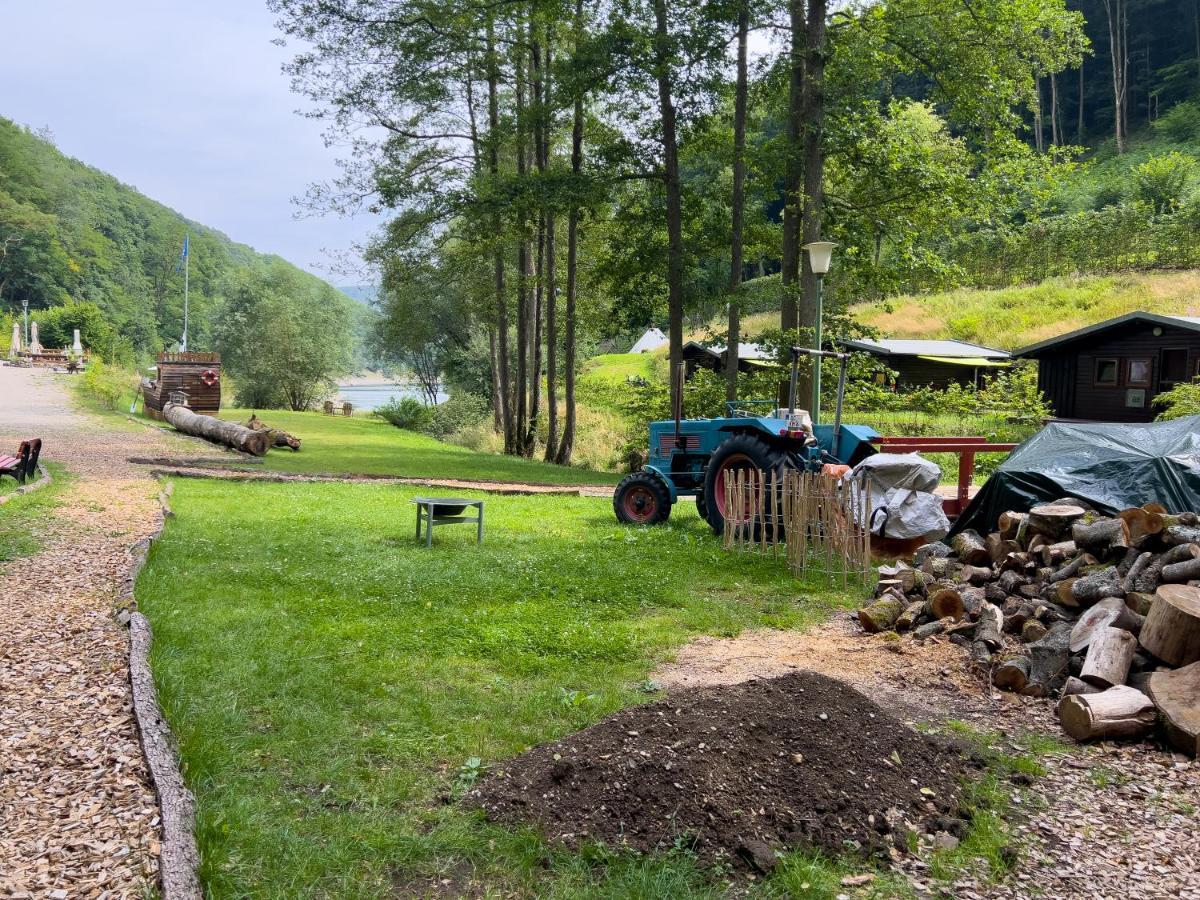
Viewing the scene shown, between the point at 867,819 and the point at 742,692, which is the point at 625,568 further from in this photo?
the point at 867,819

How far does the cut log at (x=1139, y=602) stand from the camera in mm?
5402

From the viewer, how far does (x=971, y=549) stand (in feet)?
25.0

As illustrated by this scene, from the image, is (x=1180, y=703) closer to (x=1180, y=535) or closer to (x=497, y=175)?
(x=1180, y=535)

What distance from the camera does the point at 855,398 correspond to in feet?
56.9

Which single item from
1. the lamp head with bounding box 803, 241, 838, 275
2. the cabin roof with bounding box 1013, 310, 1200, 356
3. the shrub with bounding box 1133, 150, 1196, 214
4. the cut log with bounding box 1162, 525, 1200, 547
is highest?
the shrub with bounding box 1133, 150, 1196, 214

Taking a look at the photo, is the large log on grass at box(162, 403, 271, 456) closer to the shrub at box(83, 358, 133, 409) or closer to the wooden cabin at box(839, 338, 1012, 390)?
the shrub at box(83, 358, 133, 409)

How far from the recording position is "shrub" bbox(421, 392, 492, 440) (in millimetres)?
34938

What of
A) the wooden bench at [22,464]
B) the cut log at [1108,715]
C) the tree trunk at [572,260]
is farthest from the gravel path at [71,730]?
the tree trunk at [572,260]

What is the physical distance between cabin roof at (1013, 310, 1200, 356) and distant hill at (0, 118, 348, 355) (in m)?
61.0

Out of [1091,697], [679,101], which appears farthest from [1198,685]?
[679,101]

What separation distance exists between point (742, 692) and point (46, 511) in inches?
345

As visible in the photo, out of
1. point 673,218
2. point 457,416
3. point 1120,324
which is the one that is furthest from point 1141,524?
point 457,416

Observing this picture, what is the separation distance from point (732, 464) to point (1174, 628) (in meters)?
5.80

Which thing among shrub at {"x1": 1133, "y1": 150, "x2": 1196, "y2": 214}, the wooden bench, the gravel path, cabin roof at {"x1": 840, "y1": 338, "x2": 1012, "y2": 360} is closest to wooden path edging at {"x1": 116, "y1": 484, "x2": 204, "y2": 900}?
the gravel path
